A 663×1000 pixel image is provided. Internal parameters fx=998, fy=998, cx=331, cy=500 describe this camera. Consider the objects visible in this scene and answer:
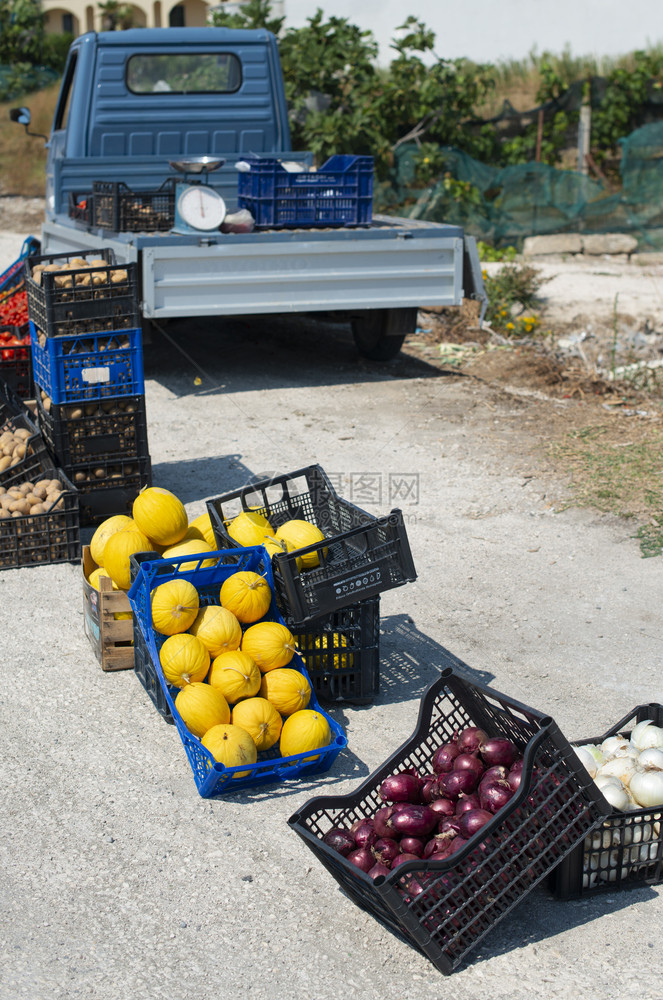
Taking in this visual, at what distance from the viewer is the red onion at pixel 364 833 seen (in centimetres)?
295

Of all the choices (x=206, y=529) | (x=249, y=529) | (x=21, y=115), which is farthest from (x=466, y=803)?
(x=21, y=115)

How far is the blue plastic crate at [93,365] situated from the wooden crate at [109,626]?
5.14 ft

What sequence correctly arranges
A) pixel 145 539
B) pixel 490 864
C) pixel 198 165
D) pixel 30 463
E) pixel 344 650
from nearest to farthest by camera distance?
pixel 490 864 < pixel 344 650 < pixel 145 539 < pixel 30 463 < pixel 198 165

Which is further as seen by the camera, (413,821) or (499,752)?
(499,752)

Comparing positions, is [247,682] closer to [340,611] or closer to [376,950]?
[340,611]

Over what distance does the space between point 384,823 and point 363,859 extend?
13 cm

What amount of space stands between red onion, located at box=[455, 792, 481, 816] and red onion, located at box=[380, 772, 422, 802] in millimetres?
143

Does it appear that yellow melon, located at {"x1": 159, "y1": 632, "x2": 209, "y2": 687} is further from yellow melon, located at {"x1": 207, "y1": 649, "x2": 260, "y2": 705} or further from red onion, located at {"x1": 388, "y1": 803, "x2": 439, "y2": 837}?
red onion, located at {"x1": 388, "y1": 803, "x2": 439, "y2": 837}

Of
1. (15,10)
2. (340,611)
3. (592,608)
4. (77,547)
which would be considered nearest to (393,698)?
(340,611)

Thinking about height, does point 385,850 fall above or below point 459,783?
below

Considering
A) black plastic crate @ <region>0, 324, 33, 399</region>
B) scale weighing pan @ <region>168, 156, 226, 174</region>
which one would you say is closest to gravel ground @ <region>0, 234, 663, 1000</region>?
black plastic crate @ <region>0, 324, 33, 399</region>

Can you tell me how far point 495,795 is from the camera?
114 inches

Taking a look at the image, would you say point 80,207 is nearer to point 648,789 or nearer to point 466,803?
point 466,803

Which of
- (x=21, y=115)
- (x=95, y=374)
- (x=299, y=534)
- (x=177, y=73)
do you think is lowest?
(x=299, y=534)
